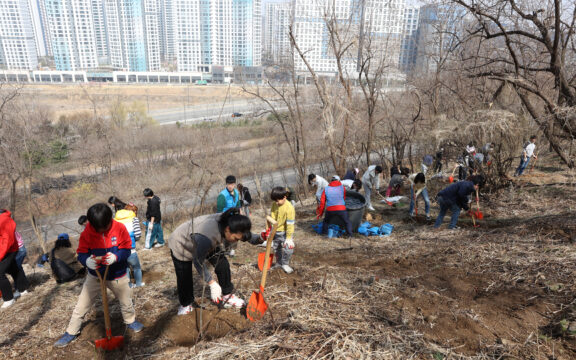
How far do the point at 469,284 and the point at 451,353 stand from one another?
1.42m

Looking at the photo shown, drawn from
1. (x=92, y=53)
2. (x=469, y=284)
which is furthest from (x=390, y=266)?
(x=92, y=53)

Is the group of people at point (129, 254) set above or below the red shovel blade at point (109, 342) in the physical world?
above

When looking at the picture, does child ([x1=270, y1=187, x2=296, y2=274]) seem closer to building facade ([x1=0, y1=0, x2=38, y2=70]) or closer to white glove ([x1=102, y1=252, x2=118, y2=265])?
white glove ([x1=102, y1=252, x2=118, y2=265])

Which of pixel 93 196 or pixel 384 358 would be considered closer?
pixel 384 358

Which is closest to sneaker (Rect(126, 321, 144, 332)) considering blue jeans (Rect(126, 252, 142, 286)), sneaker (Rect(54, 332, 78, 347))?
sneaker (Rect(54, 332, 78, 347))

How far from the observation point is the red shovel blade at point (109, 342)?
2.99m

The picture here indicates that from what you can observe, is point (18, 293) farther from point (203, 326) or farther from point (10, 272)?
point (203, 326)

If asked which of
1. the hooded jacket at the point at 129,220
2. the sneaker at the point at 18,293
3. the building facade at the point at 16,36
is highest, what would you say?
the building facade at the point at 16,36

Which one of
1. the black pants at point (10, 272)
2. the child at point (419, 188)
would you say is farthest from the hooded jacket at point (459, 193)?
the black pants at point (10, 272)

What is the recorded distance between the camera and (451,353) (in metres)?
2.50

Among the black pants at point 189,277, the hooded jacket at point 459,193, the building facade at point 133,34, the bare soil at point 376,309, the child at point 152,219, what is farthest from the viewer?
the building facade at point 133,34

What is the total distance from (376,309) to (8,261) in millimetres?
4542

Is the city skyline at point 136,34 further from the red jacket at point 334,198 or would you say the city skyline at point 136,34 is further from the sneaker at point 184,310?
the sneaker at point 184,310

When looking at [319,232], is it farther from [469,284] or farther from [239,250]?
[469,284]
